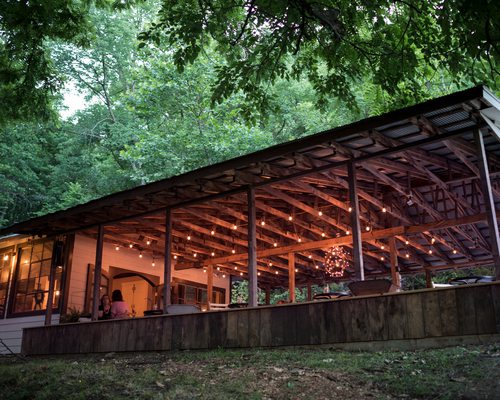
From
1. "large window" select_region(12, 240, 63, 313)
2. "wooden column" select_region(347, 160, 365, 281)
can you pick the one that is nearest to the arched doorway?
"large window" select_region(12, 240, 63, 313)

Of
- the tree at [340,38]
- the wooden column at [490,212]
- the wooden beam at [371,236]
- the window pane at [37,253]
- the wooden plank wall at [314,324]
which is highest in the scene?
the tree at [340,38]

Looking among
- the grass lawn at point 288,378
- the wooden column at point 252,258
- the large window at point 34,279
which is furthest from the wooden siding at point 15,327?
the grass lawn at point 288,378

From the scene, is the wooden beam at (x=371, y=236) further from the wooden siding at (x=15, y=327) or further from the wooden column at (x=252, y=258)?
the wooden siding at (x=15, y=327)

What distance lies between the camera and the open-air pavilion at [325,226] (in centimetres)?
790

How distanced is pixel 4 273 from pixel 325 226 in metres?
10.4

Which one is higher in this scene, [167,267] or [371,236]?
[371,236]

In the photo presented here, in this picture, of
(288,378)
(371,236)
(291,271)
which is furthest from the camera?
(291,271)

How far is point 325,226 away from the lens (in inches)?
648

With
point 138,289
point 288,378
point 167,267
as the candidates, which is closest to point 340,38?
point 288,378

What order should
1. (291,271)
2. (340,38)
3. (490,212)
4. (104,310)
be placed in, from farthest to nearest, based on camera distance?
(291,271) → (104,310) → (490,212) → (340,38)

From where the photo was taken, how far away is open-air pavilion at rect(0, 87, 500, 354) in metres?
7.90

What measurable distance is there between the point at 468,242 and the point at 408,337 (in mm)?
11720

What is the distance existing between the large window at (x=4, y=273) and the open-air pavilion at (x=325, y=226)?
242 centimetres

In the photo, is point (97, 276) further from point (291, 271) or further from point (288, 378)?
point (288, 378)
